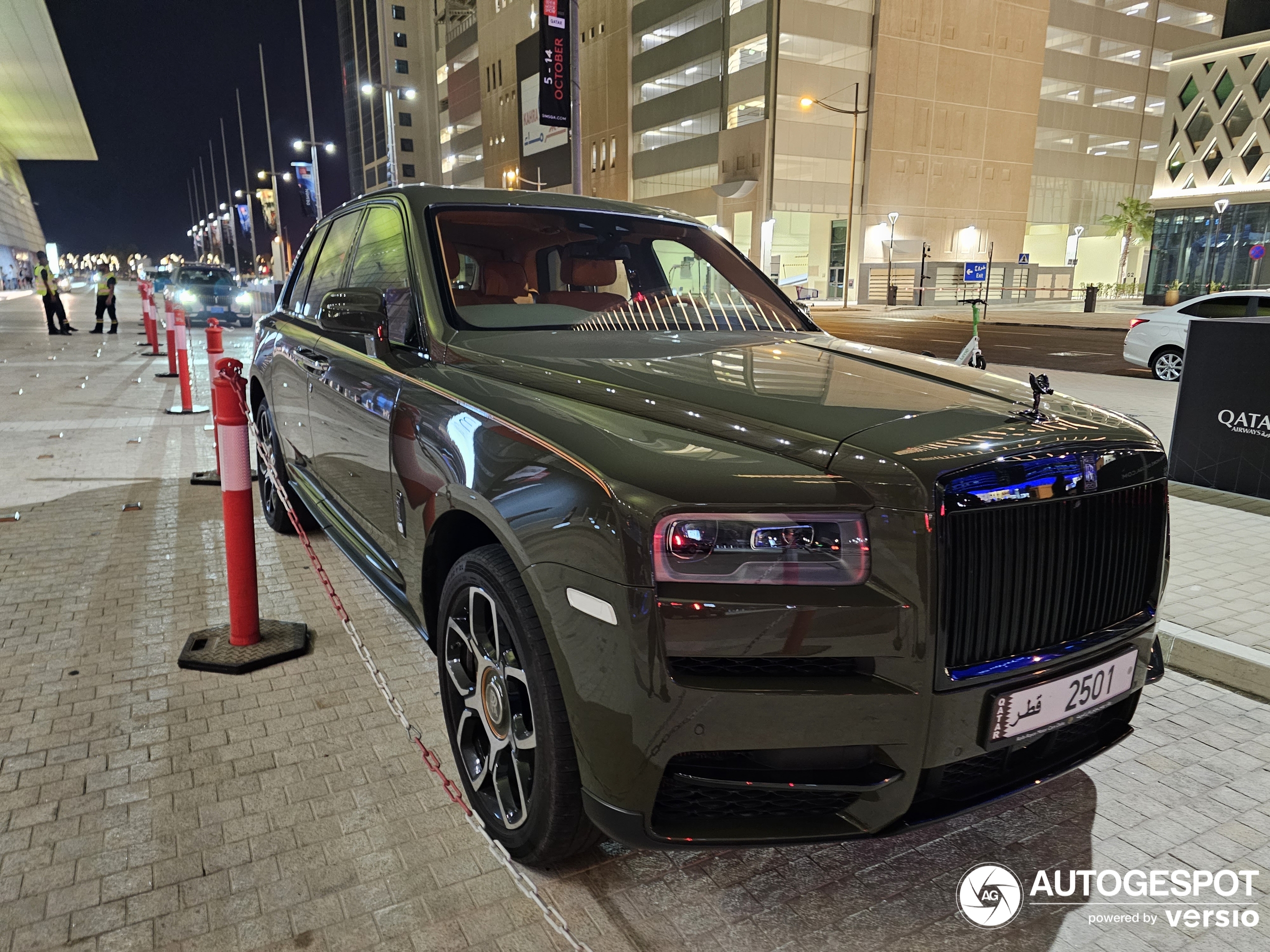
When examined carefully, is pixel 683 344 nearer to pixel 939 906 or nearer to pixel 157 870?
pixel 939 906

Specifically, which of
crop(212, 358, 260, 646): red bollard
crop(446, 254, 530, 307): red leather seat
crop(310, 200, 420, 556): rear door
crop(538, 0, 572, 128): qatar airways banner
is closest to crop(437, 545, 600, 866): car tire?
crop(310, 200, 420, 556): rear door

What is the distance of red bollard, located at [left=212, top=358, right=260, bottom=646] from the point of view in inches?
136

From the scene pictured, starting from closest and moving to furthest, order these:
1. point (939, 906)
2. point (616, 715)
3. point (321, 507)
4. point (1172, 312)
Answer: point (616, 715) → point (939, 906) → point (321, 507) → point (1172, 312)

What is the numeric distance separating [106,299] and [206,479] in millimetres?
18999

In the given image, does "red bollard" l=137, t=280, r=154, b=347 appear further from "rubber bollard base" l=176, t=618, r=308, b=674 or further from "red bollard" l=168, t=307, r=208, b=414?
"rubber bollard base" l=176, t=618, r=308, b=674

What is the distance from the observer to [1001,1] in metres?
48.6

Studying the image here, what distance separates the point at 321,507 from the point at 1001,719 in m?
3.19

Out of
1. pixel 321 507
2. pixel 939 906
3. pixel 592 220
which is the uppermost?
pixel 592 220

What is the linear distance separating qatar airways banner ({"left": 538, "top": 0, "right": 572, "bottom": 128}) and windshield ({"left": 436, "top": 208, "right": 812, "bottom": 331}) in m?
12.3

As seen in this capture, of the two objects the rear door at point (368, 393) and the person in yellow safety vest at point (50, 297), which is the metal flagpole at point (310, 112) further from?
the rear door at point (368, 393)

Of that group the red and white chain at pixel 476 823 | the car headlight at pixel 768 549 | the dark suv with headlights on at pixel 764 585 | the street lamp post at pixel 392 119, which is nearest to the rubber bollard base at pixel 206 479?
the red and white chain at pixel 476 823

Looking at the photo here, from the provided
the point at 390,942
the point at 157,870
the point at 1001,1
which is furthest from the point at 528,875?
the point at 1001,1

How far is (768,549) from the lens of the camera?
1.79 meters

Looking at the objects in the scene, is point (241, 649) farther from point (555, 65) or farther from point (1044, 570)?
point (555, 65)
